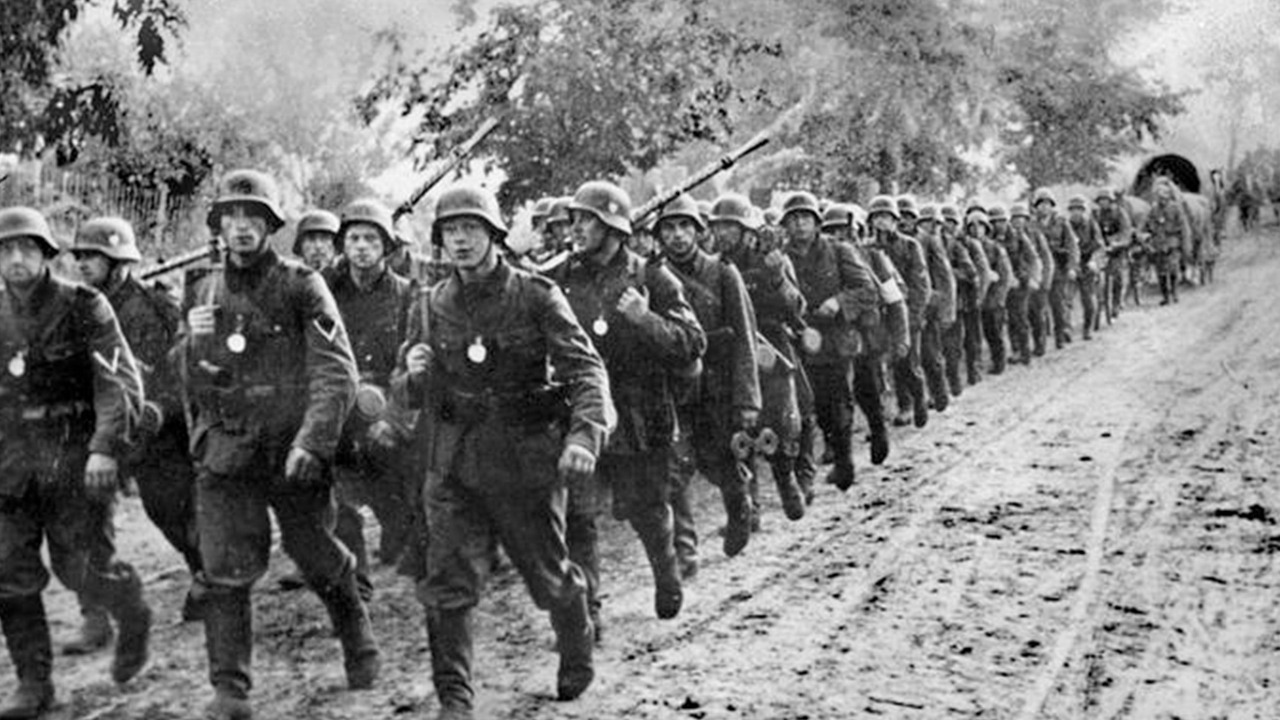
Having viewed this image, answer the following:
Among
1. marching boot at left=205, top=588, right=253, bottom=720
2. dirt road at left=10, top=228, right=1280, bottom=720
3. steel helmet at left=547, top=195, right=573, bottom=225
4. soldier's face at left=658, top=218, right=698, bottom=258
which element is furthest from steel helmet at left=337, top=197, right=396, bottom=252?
marching boot at left=205, top=588, right=253, bottom=720

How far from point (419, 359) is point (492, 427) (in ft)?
1.30

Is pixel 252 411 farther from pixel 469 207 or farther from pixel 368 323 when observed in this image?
pixel 368 323

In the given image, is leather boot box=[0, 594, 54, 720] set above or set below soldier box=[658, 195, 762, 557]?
below

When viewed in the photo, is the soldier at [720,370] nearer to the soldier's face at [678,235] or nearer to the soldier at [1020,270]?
the soldier's face at [678,235]

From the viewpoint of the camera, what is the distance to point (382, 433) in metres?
6.62

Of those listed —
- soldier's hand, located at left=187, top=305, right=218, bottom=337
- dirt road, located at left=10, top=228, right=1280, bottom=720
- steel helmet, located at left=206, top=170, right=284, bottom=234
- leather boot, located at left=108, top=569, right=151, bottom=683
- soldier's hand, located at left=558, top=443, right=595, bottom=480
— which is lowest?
dirt road, located at left=10, top=228, right=1280, bottom=720

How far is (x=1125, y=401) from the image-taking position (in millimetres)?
12898

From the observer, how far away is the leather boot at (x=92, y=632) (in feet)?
21.3

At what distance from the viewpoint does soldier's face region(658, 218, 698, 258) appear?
8.02 m

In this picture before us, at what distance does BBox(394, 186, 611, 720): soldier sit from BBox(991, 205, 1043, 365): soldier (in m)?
11.4

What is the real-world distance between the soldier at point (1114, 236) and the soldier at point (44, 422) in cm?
1743

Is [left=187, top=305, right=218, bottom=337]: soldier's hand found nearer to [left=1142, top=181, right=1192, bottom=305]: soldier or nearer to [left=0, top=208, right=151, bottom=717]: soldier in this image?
[left=0, top=208, right=151, bottom=717]: soldier

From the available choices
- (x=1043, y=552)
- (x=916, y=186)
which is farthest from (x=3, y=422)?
(x=916, y=186)

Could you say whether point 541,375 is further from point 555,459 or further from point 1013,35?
point 1013,35
